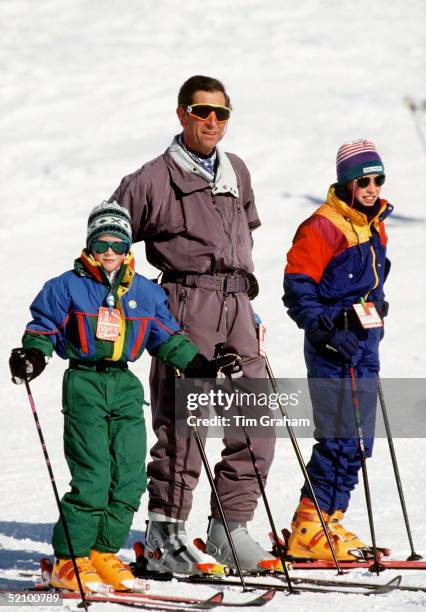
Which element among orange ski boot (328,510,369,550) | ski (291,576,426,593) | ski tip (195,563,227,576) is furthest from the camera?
orange ski boot (328,510,369,550)

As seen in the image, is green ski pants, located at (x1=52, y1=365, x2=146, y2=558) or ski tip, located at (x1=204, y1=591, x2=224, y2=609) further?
green ski pants, located at (x1=52, y1=365, x2=146, y2=558)

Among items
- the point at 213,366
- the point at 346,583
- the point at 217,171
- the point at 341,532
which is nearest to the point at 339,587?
the point at 346,583

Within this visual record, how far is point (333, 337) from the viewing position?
18.7ft

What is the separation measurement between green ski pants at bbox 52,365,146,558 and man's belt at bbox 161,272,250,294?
0.61m

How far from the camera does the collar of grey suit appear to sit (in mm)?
5703

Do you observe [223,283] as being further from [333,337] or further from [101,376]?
[101,376]

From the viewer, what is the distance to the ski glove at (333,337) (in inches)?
224

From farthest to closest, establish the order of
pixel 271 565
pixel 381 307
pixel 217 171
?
pixel 381 307 → pixel 217 171 → pixel 271 565

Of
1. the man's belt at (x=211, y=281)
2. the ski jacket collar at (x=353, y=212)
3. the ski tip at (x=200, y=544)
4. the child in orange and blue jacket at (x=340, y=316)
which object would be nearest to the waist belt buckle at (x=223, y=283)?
the man's belt at (x=211, y=281)

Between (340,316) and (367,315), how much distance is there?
13 cm

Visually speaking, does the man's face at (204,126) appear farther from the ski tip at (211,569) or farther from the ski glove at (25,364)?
the ski tip at (211,569)

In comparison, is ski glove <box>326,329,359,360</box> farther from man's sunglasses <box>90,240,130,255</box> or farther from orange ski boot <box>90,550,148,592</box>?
orange ski boot <box>90,550,148,592</box>

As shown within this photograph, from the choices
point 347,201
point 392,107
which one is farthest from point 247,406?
point 392,107

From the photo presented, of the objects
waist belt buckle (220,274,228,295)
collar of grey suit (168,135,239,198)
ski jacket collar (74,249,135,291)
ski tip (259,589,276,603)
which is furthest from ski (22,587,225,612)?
collar of grey suit (168,135,239,198)
